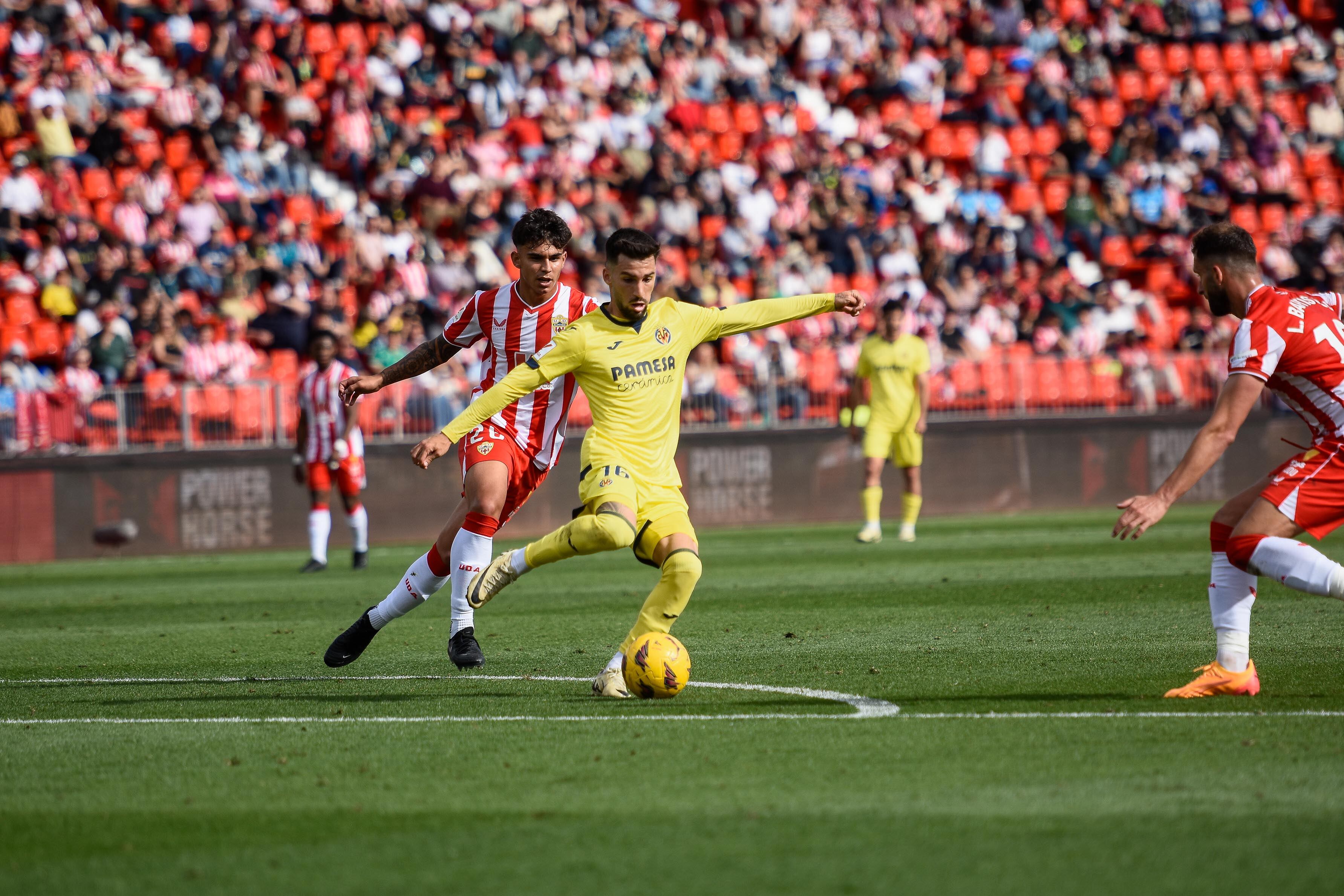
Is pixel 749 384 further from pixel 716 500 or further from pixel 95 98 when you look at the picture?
pixel 95 98

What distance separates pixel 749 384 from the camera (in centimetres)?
2105

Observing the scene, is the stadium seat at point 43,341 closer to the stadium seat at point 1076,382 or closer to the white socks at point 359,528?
the white socks at point 359,528

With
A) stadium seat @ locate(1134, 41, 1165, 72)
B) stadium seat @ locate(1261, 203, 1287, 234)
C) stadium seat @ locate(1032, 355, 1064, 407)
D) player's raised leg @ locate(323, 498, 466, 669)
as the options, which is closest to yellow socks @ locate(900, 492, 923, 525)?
stadium seat @ locate(1032, 355, 1064, 407)

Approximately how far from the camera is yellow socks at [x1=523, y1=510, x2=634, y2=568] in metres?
6.55

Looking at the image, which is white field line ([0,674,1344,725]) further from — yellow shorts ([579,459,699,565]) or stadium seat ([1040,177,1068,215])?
stadium seat ([1040,177,1068,215])

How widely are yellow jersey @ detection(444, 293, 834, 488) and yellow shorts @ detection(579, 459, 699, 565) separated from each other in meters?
0.06

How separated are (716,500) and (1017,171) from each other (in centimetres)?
931

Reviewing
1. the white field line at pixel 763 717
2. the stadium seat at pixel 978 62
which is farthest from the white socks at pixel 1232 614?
the stadium seat at pixel 978 62

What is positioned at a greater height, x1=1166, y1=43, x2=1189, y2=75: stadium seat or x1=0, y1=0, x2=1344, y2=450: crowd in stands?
x1=1166, y1=43, x2=1189, y2=75: stadium seat

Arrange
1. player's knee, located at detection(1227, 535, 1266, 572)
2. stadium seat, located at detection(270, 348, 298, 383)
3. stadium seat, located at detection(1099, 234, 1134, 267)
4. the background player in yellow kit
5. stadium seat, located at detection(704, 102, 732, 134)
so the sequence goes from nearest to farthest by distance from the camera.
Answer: player's knee, located at detection(1227, 535, 1266, 572) < the background player in yellow kit < stadium seat, located at detection(270, 348, 298, 383) < stadium seat, located at detection(704, 102, 732, 134) < stadium seat, located at detection(1099, 234, 1134, 267)

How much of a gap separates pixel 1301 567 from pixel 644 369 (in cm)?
280

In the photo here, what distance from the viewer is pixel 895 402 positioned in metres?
17.5

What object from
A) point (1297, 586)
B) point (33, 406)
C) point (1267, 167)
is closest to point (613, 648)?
point (1297, 586)

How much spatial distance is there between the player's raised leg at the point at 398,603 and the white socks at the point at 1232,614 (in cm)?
357
